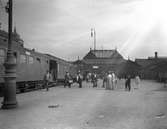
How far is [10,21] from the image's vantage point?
32.3 ft

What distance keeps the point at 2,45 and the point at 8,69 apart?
19.7 feet

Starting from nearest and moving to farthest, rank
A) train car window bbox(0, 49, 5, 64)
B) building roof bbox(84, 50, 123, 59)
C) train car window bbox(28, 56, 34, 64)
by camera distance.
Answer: train car window bbox(0, 49, 5, 64)
train car window bbox(28, 56, 34, 64)
building roof bbox(84, 50, 123, 59)

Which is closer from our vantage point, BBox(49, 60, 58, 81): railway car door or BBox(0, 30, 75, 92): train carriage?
BBox(0, 30, 75, 92): train carriage

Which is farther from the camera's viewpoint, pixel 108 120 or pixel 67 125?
pixel 108 120

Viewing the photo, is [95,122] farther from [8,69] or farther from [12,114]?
[8,69]

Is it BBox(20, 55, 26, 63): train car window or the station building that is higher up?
the station building

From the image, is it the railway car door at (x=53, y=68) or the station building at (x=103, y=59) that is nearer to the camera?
the railway car door at (x=53, y=68)

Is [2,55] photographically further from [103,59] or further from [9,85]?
[103,59]

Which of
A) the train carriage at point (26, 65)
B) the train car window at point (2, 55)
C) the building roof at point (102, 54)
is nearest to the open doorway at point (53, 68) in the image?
the train carriage at point (26, 65)

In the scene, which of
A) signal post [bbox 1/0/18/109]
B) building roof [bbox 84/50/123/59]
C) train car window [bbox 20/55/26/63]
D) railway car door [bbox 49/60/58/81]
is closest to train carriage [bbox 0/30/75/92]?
train car window [bbox 20/55/26/63]

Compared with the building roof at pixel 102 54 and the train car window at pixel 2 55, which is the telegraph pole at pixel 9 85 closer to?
the train car window at pixel 2 55

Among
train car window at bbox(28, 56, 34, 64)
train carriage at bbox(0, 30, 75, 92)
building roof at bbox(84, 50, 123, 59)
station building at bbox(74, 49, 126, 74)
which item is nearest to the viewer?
train carriage at bbox(0, 30, 75, 92)

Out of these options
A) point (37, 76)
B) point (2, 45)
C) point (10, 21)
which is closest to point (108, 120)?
point (10, 21)

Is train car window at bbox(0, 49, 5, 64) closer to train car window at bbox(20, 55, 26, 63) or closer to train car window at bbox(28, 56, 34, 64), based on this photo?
train car window at bbox(20, 55, 26, 63)
